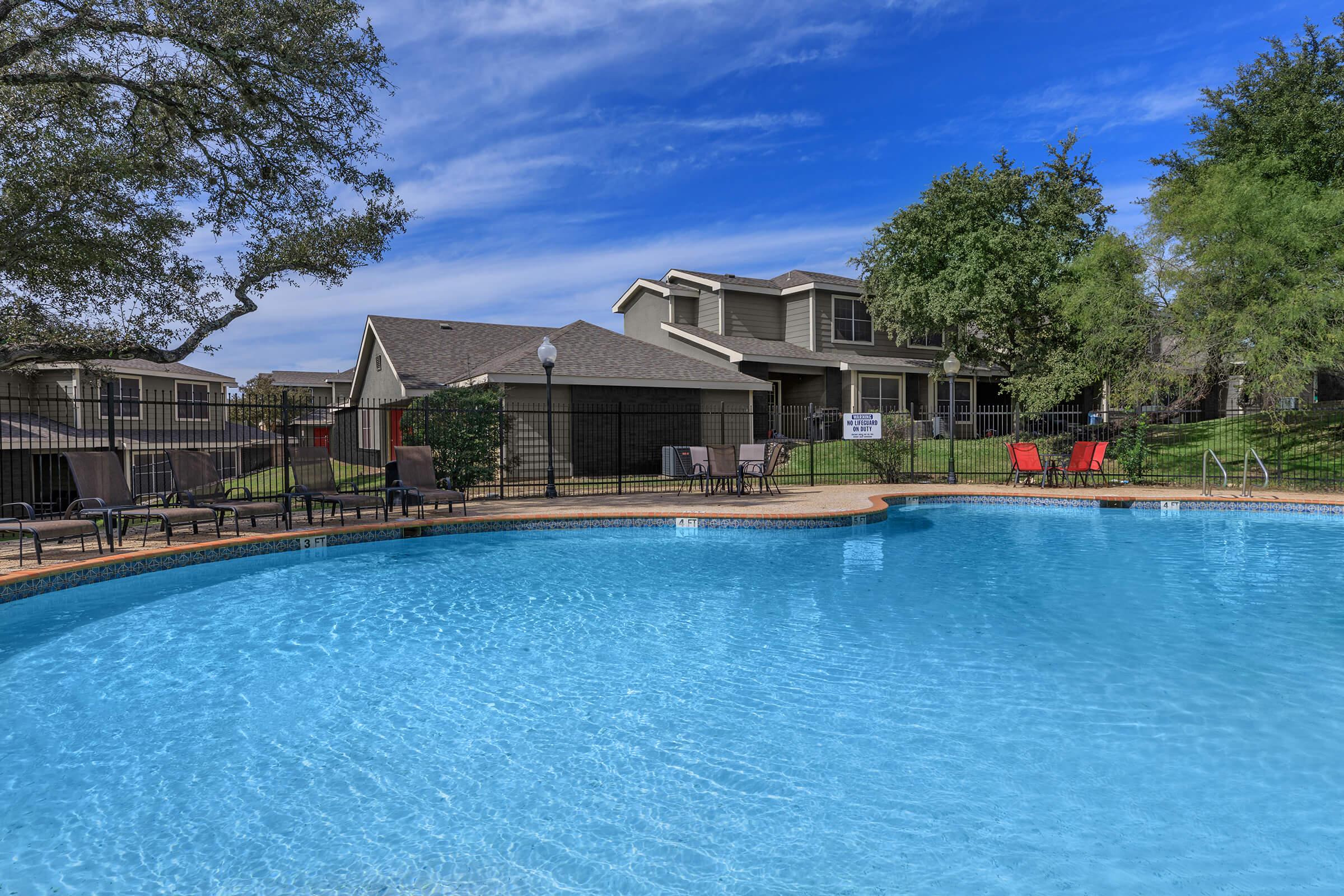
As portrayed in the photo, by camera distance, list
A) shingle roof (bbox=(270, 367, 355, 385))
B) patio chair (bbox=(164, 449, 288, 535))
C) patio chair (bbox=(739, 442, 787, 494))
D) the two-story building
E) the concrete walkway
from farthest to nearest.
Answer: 1. shingle roof (bbox=(270, 367, 355, 385))
2. the two-story building
3. patio chair (bbox=(739, 442, 787, 494))
4. patio chair (bbox=(164, 449, 288, 535))
5. the concrete walkway

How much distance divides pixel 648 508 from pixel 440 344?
1482 centimetres

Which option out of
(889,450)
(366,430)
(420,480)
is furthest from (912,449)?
(366,430)

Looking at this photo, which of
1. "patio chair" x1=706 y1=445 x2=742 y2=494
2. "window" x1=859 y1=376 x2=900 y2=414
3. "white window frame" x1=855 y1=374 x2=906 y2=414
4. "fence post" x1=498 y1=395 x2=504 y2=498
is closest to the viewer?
"fence post" x1=498 y1=395 x2=504 y2=498

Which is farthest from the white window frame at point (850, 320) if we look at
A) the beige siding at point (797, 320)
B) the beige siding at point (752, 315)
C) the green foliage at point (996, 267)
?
the beige siding at point (752, 315)

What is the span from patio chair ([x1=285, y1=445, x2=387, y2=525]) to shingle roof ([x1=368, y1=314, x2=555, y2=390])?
938 centimetres

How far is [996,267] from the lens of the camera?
22906 millimetres

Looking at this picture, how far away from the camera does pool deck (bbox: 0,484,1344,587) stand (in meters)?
8.45

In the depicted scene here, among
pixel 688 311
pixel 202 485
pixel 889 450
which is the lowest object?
pixel 202 485

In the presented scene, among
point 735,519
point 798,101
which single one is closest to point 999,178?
point 798,101

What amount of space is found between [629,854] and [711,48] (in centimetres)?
1867

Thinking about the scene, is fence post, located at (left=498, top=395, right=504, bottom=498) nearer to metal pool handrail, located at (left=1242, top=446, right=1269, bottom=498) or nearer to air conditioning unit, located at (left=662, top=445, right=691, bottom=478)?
air conditioning unit, located at (left=662, top=445, right=691, bottom=478)

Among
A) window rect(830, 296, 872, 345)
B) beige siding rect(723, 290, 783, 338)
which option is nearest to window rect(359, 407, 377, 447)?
beige siding rect(723, 290, 783, 338)

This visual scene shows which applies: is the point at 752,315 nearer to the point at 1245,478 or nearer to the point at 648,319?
the point at 648,319

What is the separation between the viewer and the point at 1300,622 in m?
6.42
